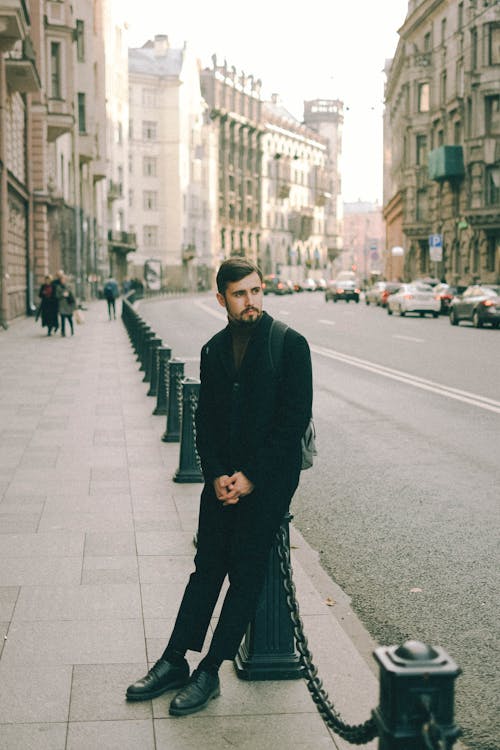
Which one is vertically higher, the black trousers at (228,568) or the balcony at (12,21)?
the balcony at (12,21)

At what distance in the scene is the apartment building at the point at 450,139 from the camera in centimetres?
5547

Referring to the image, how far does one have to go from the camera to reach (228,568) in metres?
4.27

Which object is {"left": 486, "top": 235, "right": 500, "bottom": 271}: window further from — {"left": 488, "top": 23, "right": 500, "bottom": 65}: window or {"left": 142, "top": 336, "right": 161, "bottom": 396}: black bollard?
{"left": 142, "top": 336, "right": 161, "bottom": 396}: black bollard

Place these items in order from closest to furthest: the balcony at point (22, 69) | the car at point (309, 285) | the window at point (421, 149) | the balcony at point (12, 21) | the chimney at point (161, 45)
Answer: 1. the balcony at point (12, 21)
2. the balcony at point (22, 69)
3. the window at point (421, 149)
4. the chimney at point (161, 45)
5. the car at point (309, 285)

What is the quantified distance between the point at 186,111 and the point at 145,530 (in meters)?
100

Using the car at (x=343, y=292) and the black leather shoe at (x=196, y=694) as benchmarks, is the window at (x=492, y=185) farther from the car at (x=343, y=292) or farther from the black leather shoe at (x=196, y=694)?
the black leather shoe at (x=196, y=694)

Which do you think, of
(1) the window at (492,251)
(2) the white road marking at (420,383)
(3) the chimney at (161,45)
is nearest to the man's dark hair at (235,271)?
(2) the white road marking at (420,383)

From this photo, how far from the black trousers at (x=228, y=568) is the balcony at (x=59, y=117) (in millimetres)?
41526

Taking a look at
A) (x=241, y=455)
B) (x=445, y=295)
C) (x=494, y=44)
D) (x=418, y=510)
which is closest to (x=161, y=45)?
(x=494, y=44)

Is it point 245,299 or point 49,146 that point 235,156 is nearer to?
point 49,146

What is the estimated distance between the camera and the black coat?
13.3 feet

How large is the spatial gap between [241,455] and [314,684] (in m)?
0.91

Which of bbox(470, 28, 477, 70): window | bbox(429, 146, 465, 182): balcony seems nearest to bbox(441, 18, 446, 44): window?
bbox(429, 146, 465, 182): balcony

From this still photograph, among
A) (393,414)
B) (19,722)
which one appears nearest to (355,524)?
(19,722)
